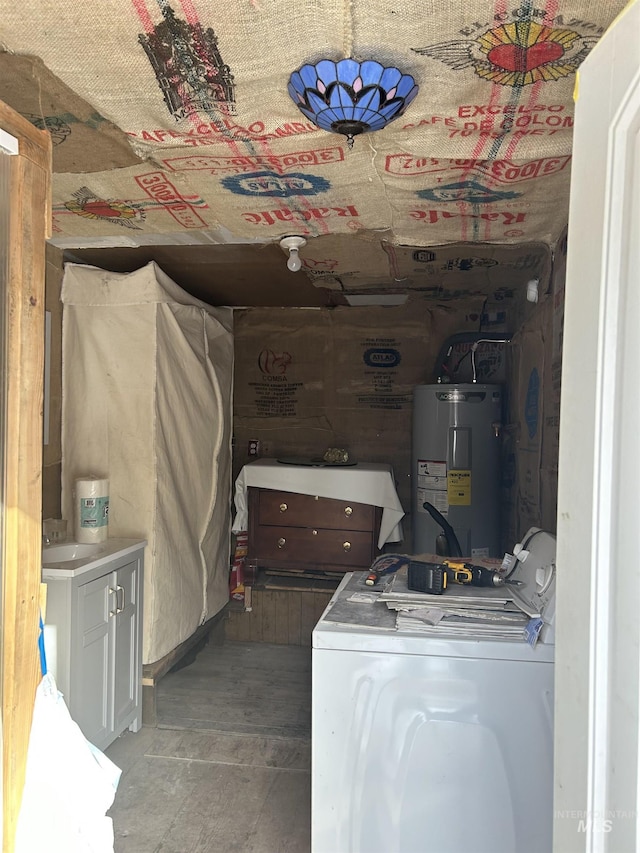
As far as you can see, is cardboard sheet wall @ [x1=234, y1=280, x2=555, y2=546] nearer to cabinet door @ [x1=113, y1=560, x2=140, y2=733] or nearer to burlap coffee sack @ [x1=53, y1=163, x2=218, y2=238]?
cabinet door @ [x1=113, y1=560, x2=140, y2=733]

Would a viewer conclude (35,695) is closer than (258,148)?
Yes

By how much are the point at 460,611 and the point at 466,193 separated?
4.35ft

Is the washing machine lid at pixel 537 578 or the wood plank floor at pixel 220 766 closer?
the washing machine lid at pixel 537 578

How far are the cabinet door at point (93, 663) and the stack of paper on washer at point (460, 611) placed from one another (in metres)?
1.24

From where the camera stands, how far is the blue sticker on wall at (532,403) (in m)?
2.86

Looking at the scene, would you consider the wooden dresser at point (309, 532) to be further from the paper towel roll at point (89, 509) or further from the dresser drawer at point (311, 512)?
the paper towel roll at point (89, 509)

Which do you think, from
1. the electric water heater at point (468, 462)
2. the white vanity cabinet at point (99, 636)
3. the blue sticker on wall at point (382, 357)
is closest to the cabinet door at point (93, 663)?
the white vanity cabinet at point (99, 636)

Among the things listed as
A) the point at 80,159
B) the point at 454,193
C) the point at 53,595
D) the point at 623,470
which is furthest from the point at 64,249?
the point at 623,470

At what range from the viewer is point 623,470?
831mm

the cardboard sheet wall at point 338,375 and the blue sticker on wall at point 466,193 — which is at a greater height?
the blue sticker on wall at point 466,193

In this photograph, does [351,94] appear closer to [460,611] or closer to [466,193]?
[466,193]

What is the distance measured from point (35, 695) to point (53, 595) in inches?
39.2

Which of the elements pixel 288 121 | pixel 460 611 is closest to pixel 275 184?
pixel 288 121

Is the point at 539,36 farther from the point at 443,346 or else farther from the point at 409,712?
the point at 443,346
